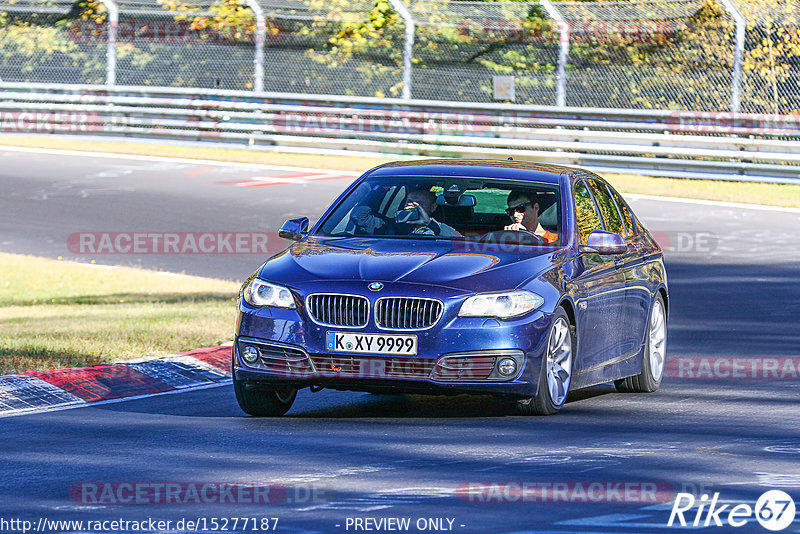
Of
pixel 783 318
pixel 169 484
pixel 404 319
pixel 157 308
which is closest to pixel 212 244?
pixel 157 308

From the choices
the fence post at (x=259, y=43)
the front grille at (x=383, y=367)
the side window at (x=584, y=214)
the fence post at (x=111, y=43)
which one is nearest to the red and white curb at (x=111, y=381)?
the front grille at (x=383, y=367)

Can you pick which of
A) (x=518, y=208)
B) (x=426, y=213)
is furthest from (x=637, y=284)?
(x=426, y=213)

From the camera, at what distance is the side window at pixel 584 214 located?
1002 cm

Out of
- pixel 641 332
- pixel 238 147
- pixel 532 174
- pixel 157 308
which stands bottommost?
pixel 238 147

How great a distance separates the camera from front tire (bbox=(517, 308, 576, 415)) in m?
8.96

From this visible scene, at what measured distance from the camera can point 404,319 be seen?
8.69 m

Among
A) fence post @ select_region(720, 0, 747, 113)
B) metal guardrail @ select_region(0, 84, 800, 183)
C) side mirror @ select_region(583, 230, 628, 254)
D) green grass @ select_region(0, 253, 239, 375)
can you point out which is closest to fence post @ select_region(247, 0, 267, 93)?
metal guardrail @ select_region(0, 84, 800, 183)

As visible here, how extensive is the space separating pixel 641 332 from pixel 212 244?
10.2 m

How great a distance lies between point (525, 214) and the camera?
32.9 ft

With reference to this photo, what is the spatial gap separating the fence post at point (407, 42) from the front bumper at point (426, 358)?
19977 mm

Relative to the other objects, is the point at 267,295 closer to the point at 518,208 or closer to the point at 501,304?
the point at 501,304

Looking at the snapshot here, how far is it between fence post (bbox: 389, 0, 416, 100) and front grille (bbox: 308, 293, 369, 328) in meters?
20.0

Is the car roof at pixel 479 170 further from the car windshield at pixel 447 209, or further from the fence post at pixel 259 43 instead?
the fence post at pixel 259 43

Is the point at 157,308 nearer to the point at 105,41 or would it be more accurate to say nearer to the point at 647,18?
the point at 647,18
